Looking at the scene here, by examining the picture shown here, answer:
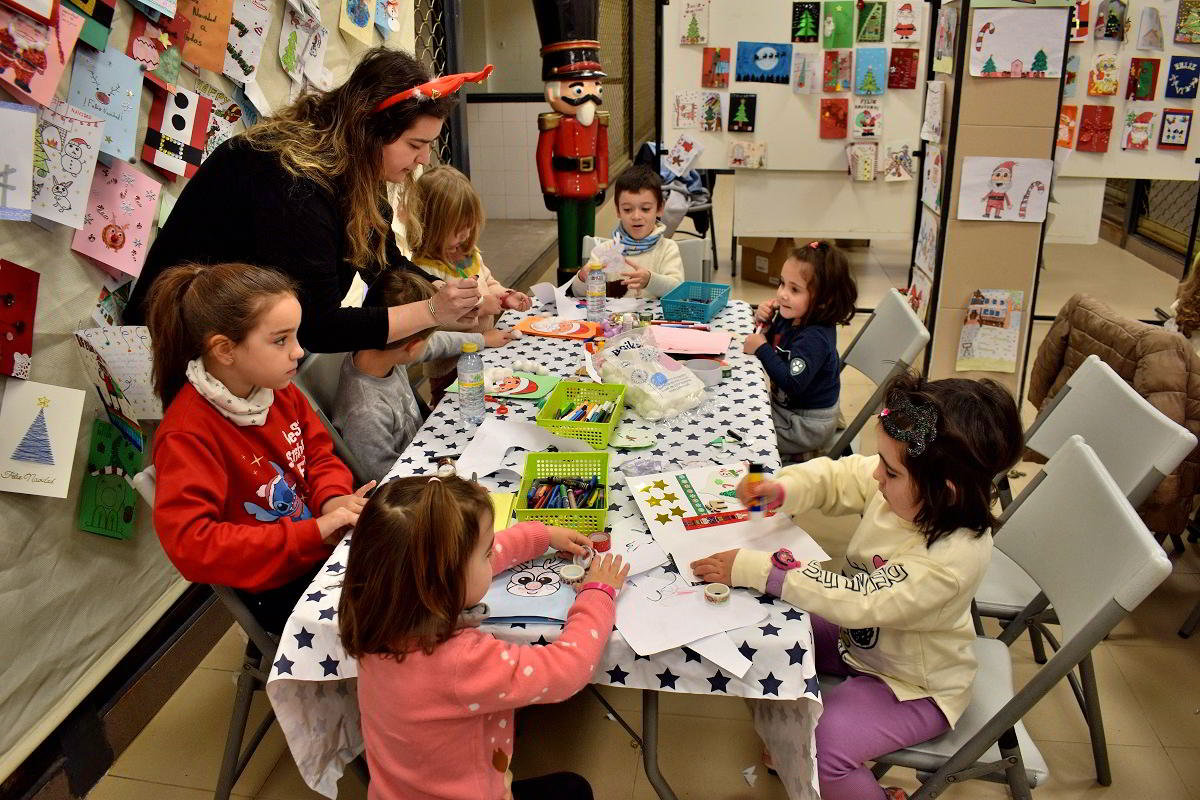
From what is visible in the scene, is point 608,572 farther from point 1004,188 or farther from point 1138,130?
point 1138,130

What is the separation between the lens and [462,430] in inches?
81.9

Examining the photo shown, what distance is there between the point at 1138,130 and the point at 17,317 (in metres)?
5.69

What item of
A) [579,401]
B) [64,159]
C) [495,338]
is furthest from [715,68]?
[64,159]

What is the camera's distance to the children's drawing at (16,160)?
5.64ft

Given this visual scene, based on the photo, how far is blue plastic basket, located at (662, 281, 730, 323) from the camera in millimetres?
2916

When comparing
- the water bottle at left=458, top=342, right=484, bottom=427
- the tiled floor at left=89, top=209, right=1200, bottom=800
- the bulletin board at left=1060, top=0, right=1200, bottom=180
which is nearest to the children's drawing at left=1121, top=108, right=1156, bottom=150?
the bulletin board at left=1060, top=0, right=1200, bottom=180

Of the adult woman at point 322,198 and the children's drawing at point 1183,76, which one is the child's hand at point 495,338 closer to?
the adult woman at point 322,198

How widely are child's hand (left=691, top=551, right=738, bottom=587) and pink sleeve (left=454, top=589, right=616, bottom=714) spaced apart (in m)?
0.22

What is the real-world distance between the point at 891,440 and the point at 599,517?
53 centimetres

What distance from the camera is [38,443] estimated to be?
1.88m

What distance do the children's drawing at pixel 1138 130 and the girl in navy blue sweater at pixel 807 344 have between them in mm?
3681

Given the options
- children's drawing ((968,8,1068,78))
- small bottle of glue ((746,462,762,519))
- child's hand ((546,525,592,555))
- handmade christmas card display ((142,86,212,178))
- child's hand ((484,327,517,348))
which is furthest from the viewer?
children's drawing ((968,8,1068,78))

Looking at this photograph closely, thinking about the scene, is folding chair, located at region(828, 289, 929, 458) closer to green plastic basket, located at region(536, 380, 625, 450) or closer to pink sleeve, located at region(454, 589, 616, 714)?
green plastic basket, located at region(536, 380, 625, 450)

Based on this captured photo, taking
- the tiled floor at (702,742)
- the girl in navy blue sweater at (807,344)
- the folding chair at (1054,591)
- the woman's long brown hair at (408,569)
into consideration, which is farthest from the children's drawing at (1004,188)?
the woman's long brown hair at (408,569)
